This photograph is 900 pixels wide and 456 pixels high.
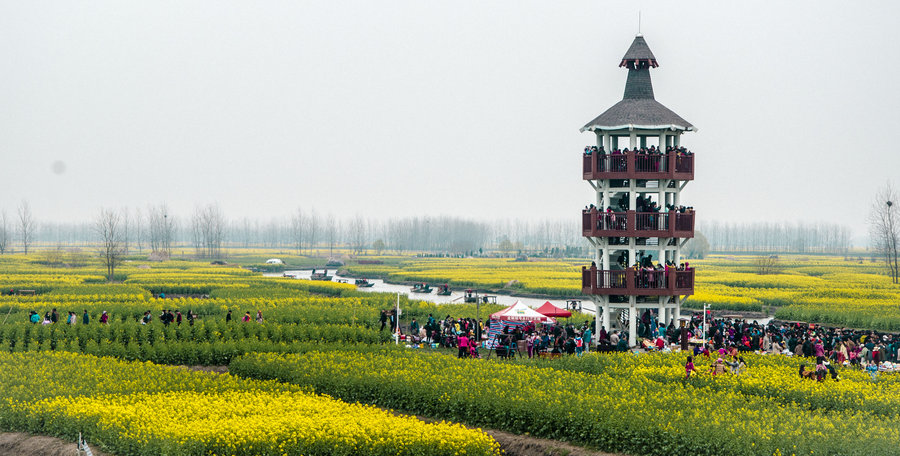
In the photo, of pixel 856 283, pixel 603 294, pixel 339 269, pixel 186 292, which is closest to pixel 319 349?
pixel 603 294

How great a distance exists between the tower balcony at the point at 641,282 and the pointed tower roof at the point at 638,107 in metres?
7.17

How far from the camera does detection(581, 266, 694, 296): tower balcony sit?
41.9m

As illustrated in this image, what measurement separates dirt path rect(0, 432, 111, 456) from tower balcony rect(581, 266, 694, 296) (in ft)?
81.7

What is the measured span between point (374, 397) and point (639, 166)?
19.0 m

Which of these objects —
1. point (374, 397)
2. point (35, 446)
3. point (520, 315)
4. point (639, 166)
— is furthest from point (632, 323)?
point (35, 446)

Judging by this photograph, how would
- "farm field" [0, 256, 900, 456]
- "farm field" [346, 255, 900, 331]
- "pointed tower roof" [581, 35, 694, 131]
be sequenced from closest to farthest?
"farm field" [0, 256, 900, 456] < "pointed tower roof" [581, 35, 694, 131] < "farm field" [346, 255, 900, 331]

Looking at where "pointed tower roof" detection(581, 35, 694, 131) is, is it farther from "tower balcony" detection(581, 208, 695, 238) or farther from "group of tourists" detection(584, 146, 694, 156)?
"tower balcony" detection(581, 208, 695, 238)

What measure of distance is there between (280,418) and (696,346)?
2174cm

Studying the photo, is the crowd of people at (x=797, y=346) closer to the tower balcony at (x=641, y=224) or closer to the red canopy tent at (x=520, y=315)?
the tower balcony at (x=641, y=224)

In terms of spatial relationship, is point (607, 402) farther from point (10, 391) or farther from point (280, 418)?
point (10, 391)

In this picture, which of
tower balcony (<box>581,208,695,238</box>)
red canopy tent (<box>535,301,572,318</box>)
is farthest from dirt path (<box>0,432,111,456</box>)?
red canopy tent (<box>535,301,572,318</box>)

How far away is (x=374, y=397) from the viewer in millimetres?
30797

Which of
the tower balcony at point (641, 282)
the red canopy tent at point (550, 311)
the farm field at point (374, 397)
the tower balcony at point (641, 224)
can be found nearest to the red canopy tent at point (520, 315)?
the red canopy tent at point (550, 311)

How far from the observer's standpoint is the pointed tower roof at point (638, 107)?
43.0 meters
